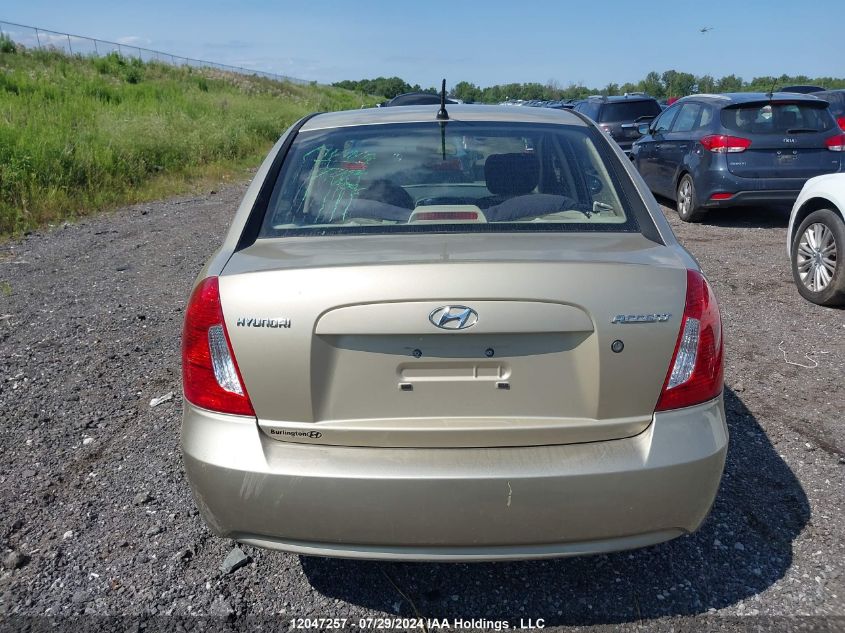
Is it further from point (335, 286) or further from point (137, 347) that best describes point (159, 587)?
point (137, 347)

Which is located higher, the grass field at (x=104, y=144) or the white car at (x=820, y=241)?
the white car at (x=820, y=241)

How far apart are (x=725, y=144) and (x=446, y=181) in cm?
Answer: 737

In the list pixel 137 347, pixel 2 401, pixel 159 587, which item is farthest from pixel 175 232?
pixel 159 587

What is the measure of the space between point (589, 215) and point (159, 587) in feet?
7.11

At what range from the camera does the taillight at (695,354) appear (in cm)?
228

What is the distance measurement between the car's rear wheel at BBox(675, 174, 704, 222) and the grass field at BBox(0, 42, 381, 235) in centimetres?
859

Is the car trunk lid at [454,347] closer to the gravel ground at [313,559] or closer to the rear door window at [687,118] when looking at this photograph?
the gravel ground at [313,559]

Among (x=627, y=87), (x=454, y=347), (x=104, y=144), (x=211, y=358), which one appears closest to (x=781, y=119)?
(x=454, y=347)

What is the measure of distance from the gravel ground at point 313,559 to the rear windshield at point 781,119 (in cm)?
469

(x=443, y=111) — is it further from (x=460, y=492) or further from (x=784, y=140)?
(x=784, y=140)

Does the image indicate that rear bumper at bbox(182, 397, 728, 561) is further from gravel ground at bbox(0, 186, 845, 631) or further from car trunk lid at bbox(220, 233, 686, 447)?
gravel ground at bbox(0, 186, 845, 631)

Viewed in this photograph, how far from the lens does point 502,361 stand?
2.21 metres

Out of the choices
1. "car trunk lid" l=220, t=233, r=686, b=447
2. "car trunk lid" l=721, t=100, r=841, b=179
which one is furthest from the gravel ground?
"car trunk lid" l=721, t=100, r=841, b=179

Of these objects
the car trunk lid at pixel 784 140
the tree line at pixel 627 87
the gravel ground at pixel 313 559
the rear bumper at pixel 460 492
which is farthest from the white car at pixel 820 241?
the tree line at pixel 627 87
